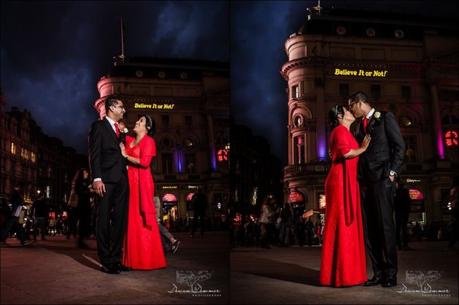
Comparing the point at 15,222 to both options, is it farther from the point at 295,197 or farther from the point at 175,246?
the point at 295,197

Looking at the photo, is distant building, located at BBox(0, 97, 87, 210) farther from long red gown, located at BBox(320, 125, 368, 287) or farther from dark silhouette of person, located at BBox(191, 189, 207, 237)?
long red gown, located at BBox(320, 125, 368, 287)

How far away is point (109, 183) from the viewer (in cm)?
405

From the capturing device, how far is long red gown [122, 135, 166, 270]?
3967mm

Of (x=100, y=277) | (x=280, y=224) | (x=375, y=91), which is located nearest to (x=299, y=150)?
(x=280, y=224)

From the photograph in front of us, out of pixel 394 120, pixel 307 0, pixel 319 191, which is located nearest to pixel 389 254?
pixel 319 191

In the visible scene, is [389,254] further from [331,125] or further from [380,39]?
[380,39]

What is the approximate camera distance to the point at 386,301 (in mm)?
3451

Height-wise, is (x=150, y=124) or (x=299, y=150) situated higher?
(x=150, y=124)

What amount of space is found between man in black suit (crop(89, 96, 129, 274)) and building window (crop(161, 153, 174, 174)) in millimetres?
387

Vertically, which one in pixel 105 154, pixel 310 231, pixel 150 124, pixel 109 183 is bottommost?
pixel 310 231

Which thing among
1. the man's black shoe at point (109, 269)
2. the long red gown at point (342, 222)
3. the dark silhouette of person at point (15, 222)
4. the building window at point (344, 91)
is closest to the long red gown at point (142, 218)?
the man's black shoe at point (109, 269)

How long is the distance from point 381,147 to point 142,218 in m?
1.99

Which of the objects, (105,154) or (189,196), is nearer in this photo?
(189,196)

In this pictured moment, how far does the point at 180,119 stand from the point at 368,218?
5.59ft
